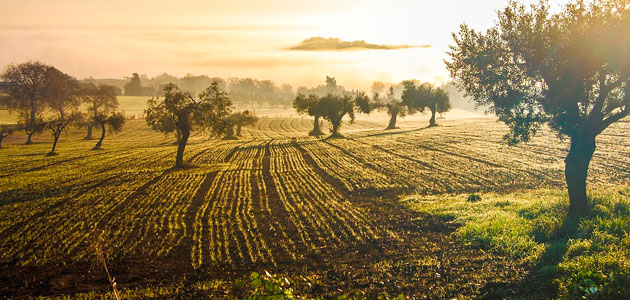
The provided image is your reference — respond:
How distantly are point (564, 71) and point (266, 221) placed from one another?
18.0 m

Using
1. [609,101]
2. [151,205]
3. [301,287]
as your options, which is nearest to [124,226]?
[151,205]

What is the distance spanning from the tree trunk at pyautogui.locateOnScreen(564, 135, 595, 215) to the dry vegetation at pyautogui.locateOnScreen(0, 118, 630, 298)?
20.6ft

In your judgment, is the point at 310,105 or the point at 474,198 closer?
the point at 474,198

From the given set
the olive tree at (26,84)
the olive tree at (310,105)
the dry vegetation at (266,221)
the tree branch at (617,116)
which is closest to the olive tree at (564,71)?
the tree branch at (617,116)

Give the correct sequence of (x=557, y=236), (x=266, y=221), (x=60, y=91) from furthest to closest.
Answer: (x=60, y=91) → (x=266, y=221) → (x=557, y=236)

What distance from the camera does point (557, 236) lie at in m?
17.5

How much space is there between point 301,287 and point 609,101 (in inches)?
714

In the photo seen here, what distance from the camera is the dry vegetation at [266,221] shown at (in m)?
15.2

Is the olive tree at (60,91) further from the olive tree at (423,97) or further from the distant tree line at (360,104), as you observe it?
the olive tree at (423,97)

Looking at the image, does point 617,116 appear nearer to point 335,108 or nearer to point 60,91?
point 335,108

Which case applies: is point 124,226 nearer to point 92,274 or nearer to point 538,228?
point 92,274

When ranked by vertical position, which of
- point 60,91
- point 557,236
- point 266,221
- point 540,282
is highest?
point 60,91

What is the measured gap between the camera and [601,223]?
55.9 feet

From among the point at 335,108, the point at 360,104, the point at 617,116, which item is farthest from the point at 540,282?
the point at 360,104
